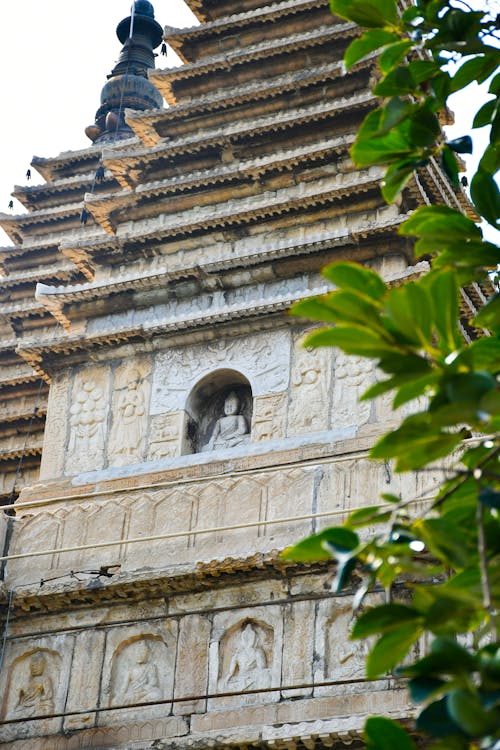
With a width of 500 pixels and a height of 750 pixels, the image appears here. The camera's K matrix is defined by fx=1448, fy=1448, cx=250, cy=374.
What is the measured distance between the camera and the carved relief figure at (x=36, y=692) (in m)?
14.1

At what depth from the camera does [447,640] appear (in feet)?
12.3

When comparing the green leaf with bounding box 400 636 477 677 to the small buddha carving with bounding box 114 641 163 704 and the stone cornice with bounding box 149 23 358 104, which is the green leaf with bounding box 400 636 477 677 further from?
the stone cornice with bounding box 149 23 358 104

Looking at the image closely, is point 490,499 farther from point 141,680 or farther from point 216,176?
point 216,176

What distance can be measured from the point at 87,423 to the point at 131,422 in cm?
62

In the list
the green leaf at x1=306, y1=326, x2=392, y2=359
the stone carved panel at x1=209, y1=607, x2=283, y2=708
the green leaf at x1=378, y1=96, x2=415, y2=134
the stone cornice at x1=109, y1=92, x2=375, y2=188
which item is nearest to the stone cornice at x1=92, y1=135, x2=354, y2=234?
the stone cornice at x1=109, y1=92, x2=375, y2=188

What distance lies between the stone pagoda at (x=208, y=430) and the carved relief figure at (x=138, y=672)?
0.02 m

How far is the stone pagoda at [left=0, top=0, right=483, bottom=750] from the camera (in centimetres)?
1347

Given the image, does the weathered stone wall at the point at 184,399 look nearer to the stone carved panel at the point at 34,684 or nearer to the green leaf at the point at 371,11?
the stone carved panel at the point at 34,684

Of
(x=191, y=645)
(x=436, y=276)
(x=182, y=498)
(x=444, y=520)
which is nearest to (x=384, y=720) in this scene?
(x=444, y=520)

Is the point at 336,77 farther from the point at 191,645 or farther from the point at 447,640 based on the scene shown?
the point at 447,640

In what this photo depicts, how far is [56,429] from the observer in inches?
685

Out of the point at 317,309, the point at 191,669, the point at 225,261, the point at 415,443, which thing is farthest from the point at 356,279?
the point at 225,261

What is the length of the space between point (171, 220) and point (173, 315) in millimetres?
2113

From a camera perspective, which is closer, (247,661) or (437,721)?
(437,721)
